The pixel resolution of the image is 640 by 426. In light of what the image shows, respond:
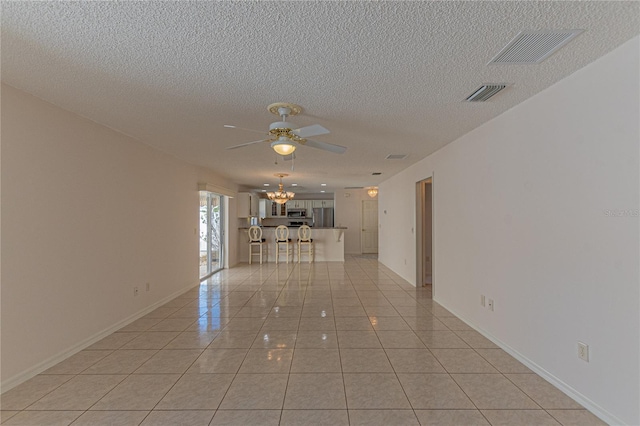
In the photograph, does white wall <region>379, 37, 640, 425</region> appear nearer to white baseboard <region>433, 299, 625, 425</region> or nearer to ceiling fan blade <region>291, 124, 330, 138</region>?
white baseboard <region>433, 299, 625, 425</region>

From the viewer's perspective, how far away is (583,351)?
86.9 inches

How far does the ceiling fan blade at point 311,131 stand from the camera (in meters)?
2.80

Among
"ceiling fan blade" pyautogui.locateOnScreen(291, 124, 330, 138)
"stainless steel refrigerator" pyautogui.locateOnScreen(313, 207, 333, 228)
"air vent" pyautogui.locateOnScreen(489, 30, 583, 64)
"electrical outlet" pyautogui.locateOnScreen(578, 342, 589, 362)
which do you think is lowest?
"electrical outlet" pyautogui.locateOnScreen(578, 342, 589, 362)

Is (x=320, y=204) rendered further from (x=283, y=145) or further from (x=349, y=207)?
(x=283, y=145)

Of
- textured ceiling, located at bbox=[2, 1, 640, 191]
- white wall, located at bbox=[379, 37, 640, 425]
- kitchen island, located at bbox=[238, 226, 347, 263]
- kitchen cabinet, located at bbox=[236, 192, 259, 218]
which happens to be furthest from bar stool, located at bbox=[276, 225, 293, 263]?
white wall, located at bbox=[379, 37, 640, 425]

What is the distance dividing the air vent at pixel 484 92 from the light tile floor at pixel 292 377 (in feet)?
7.74

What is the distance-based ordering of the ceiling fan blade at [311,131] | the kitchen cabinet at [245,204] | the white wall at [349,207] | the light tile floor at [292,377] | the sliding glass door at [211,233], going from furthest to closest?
the white wall at [349,207]
the kitchen cabinet at [245,204]
the sliding glass door at [211,233]
the ceiling fan blade at [311,131]
the light tile floor at [292,377]

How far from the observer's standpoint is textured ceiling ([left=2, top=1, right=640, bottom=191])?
5.30 ft

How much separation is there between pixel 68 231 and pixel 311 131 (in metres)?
2.55

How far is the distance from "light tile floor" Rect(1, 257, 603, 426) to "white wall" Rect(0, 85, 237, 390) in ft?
0.91

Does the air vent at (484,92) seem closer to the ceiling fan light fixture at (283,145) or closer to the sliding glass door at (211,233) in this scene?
the ceiling fan light fixture at (283,145)

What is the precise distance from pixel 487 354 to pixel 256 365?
7.17ft

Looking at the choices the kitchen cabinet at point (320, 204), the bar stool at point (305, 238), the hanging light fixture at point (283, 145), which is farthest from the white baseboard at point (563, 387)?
the kitchen cabinet at point (320, 204)

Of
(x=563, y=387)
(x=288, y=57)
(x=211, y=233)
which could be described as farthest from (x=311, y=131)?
(x=211, y=233)
